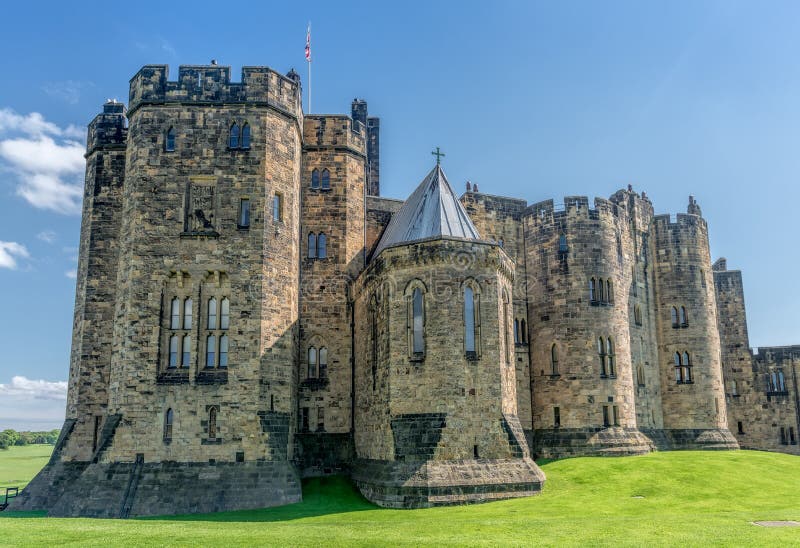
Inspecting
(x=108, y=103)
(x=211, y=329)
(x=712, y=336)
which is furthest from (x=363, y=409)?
(x=712, y=336)

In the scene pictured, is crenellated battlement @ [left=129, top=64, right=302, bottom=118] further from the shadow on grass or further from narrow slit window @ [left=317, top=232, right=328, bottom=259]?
the shadow on grass

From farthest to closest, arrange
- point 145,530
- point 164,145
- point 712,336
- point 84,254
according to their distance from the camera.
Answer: point 712,336 < point 84,254 < point 164,145 < point 145,530

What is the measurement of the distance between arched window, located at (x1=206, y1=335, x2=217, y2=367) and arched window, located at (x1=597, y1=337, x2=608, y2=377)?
20.9 metres

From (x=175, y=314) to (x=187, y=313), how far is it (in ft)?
1.72

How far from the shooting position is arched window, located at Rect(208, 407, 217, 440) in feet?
90.9

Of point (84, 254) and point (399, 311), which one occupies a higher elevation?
point (84, 254)

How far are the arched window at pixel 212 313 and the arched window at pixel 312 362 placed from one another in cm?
573

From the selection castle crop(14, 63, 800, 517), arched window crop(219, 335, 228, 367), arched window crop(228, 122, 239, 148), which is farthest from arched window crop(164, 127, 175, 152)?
arched window crop(219, 335, 228, 367)

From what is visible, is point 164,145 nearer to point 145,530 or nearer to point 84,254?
point 84,254

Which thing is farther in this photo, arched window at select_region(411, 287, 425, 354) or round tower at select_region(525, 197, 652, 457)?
round tower at select_region(525, 197, 652, 457)

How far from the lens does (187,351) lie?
2914 cm

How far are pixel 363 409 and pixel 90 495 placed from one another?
1194 centimetres

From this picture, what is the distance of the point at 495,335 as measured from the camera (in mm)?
28141

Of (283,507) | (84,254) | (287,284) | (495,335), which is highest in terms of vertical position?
(84,254)
